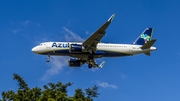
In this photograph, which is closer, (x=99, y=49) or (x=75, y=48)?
(x=75, y=48)

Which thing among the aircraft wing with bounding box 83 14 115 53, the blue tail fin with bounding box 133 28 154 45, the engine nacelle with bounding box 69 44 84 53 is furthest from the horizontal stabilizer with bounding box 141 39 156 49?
the engine nacelle with bounding box 69 44 84 53

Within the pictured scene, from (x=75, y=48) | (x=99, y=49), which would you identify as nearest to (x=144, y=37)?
(x=99, y=49)

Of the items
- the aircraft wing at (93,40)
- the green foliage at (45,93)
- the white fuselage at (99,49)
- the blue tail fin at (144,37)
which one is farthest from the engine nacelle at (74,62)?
the green foliage at (45,93)

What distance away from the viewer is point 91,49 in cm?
8494

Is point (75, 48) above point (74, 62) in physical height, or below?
below

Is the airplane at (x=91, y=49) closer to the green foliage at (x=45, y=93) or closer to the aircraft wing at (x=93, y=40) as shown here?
the aircraft wing at (x=93, y=40)

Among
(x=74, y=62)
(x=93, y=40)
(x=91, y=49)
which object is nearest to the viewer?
(x=93, y=40)

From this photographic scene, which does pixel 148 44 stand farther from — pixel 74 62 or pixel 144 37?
pixel 74 62

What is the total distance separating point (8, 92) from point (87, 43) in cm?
3205

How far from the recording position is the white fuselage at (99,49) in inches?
3311

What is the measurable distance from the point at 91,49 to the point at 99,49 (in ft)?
9.40

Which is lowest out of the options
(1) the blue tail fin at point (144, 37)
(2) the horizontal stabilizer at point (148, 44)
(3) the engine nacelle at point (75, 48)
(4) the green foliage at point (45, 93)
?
(4) the green foliage at point (45, 93)

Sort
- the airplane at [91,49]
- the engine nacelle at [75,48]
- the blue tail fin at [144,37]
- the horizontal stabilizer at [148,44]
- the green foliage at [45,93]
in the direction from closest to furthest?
the green foliage at [45,93], the engine nacelle at [75,48], the airplane at [91,49], the horizontal stabilizer at [148,44], the blue tail fin at [144,37]

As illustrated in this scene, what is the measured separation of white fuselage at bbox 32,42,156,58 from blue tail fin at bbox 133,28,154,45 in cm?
527
